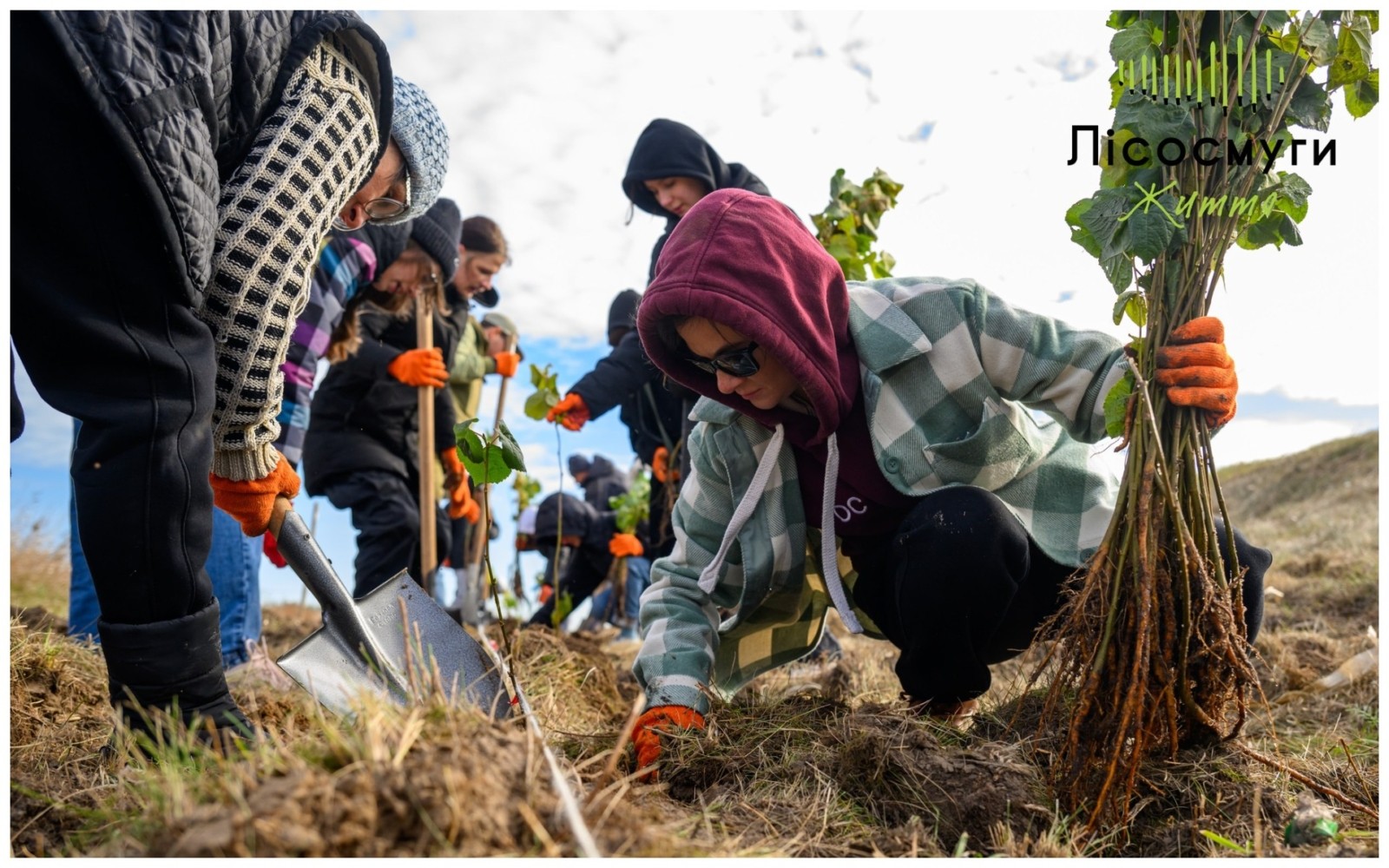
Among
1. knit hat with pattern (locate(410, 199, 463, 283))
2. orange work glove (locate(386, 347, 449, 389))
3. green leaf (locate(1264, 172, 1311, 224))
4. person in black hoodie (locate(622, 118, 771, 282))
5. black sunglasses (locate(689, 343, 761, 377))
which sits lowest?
black sunglasses (locate(689, 343, 761, 377))

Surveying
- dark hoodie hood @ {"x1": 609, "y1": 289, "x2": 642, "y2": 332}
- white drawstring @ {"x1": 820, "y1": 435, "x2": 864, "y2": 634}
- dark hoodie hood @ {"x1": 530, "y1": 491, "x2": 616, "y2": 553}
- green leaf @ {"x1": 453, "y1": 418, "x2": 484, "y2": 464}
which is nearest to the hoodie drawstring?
white drawstring @ {"x1": 820, "y1": 435, "x2": 864, "y2": 634}

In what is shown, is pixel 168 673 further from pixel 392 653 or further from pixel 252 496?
pixel 392 653

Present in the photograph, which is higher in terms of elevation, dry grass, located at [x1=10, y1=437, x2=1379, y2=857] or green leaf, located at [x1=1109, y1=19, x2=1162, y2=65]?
green leaf, located at [x1=1109, y1=19, x2=1162, y2=65]

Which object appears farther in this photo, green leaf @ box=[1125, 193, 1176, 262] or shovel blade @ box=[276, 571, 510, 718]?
shovel blade @ box=[276, 571, 510, 718]

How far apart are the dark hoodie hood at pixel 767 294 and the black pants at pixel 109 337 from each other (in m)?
0.93

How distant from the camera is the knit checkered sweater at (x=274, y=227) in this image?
Result: 161cm

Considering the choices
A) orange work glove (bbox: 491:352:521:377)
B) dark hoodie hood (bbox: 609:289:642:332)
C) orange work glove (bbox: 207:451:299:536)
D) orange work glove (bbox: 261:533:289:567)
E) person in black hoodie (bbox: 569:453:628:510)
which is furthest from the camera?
person in black hoodie (bbox: 569:453:628:510)

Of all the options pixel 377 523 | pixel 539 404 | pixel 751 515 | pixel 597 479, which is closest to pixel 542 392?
pixel 539 404

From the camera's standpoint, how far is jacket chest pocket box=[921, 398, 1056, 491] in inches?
79.1

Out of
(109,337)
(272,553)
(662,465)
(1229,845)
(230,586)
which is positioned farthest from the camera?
(662,465)

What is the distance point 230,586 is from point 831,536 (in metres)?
2.14

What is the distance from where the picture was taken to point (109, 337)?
1.42m

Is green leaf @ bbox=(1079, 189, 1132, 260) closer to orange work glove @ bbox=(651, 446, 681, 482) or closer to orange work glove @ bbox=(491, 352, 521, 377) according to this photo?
orange work glove @ bbox=(651, 446, 681, 482)

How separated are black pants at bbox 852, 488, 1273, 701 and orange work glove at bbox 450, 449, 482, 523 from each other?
9.38ft
